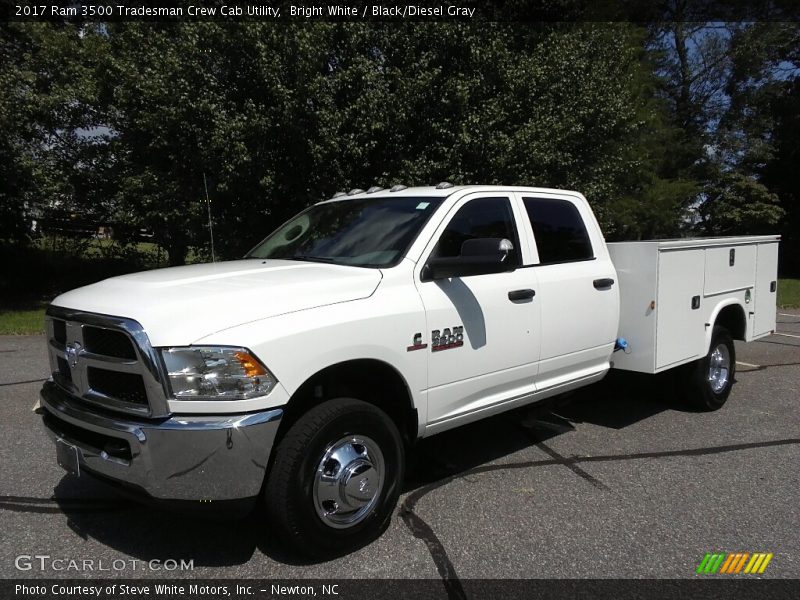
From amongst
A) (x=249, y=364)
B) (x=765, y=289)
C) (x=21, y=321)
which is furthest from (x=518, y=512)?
(x=21, y=321)

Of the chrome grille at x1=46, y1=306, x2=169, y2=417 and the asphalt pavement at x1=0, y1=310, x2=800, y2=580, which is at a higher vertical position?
the chrome grille at x1=46, y1=306, x2=169, y2=417

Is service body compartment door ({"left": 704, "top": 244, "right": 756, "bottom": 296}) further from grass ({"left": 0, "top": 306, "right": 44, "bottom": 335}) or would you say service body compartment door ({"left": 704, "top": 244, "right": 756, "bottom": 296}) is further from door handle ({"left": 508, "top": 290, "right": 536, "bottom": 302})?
grass ({"left": 0, "top": 306, "right": 44, "bottom": 335})

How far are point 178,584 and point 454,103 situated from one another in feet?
31.0

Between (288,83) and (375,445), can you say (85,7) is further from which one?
(375,445)

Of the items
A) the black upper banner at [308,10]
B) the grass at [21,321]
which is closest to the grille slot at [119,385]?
the black upper banner at [308,10]

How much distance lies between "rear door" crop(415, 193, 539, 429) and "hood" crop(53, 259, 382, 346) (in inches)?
19.5

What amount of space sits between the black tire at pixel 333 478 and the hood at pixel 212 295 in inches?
22.8

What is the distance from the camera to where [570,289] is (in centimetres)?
468

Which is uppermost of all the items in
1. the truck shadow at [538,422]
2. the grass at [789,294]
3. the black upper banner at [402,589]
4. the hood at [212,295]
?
the hood at [212,295]

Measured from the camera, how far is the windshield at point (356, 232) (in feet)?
13.0

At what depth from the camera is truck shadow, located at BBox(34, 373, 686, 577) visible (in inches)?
134

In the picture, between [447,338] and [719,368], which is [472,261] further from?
[719,368]

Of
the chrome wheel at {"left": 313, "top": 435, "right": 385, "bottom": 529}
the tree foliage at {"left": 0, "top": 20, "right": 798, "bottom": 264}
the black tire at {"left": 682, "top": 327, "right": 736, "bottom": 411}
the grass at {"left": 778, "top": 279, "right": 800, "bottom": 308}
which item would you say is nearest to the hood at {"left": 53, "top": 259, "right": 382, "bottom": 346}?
the chrome wheel at {"left": 313, "top": 435, "right": 385, "bottom": 529}

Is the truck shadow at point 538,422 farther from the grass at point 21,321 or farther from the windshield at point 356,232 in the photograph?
the grass at point 21,321
